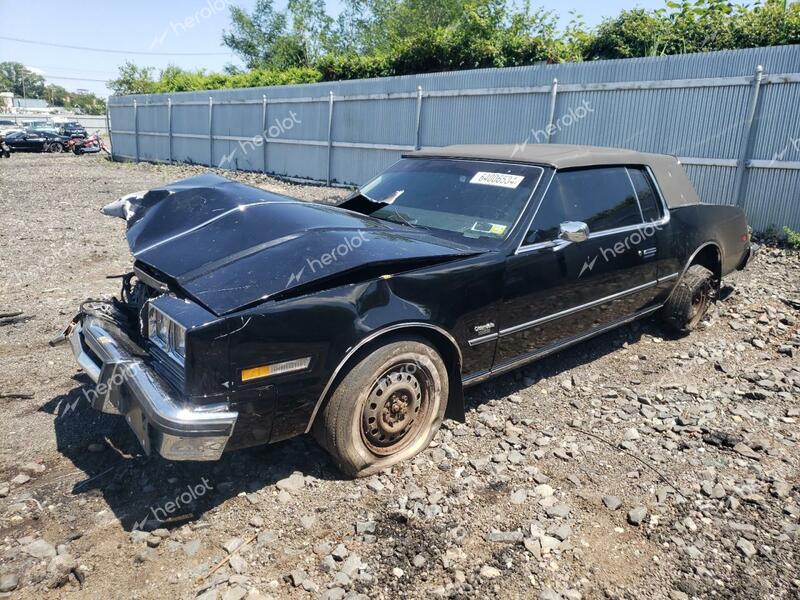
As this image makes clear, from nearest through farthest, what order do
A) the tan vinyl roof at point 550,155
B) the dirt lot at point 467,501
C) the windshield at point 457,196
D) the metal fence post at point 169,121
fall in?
the dirt lot at point 467,501
the windshield at point 457,196
the tan vinyl roof at point 550,155
the metal fence post at point 169,121

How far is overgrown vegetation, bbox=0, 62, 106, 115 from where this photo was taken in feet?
362

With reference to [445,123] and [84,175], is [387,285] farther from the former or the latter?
[84,175]

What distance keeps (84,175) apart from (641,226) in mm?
20297

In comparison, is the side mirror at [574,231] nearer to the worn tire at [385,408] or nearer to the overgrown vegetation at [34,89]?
the worn tire at [385,408]

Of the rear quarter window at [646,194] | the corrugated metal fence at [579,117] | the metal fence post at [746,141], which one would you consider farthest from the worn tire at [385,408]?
the corrugated metal fence at [579,117]

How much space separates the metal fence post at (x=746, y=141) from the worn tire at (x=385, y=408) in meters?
7.34

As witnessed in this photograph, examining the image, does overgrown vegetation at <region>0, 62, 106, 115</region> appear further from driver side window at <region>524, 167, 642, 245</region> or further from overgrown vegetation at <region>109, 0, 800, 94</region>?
driver side window at <region>524, 167, 642, 245</region>

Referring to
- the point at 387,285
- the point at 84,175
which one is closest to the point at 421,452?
the point at 387,285

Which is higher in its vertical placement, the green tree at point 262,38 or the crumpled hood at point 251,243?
the green tree at point 262,38

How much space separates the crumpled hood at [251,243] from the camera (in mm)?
2771

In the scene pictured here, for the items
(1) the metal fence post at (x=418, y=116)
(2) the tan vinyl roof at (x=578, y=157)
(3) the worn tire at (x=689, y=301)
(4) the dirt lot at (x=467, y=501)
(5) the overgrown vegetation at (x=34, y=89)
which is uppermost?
(5) the overgrown vegetation at (x=34, y=89)

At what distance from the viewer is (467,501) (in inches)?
118

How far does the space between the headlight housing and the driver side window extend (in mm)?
2078

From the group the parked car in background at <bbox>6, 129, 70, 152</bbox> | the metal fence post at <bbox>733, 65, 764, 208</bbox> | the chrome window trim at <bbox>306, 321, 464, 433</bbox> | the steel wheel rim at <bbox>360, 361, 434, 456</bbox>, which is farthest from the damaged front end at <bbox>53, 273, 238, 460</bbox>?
the parked car in background at <bbox>6, 129, 70, 152</bbox>
